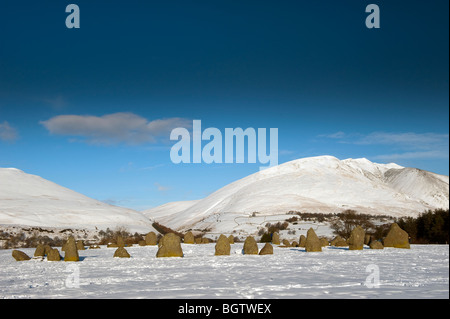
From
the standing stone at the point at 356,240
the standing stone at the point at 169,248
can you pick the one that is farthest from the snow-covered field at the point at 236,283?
the standing stone at the point at 356,240

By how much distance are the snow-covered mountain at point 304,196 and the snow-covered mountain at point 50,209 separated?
16.6 metres

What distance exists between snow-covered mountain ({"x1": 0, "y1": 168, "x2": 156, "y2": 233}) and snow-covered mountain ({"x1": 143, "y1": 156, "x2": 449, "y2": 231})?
1662 centimetres

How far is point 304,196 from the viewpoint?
91000 mm

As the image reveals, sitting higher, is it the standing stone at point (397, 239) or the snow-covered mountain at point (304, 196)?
the snow-covered mountain at point (304, 196)

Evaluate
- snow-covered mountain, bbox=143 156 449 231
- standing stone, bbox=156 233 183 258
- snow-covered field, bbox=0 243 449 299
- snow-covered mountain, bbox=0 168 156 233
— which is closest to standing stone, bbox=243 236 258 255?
standing stone, bbox=156 233 183 258

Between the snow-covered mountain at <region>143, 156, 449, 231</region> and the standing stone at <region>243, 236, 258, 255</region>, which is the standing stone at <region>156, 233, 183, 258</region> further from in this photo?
the snow-covered mountain at <region>143, 156, 449, 231</region>

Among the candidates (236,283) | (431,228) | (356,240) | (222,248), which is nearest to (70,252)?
(222,248)

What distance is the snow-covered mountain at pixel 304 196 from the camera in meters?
80.1

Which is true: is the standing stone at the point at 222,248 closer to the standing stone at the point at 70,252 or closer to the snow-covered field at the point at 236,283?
the snow-covered field at the point at 236,283

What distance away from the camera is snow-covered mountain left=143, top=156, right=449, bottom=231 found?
8006 centimetres

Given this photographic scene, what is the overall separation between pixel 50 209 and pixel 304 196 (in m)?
57.0

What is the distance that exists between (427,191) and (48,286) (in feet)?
473

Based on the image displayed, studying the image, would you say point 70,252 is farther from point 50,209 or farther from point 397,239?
point 50,209
